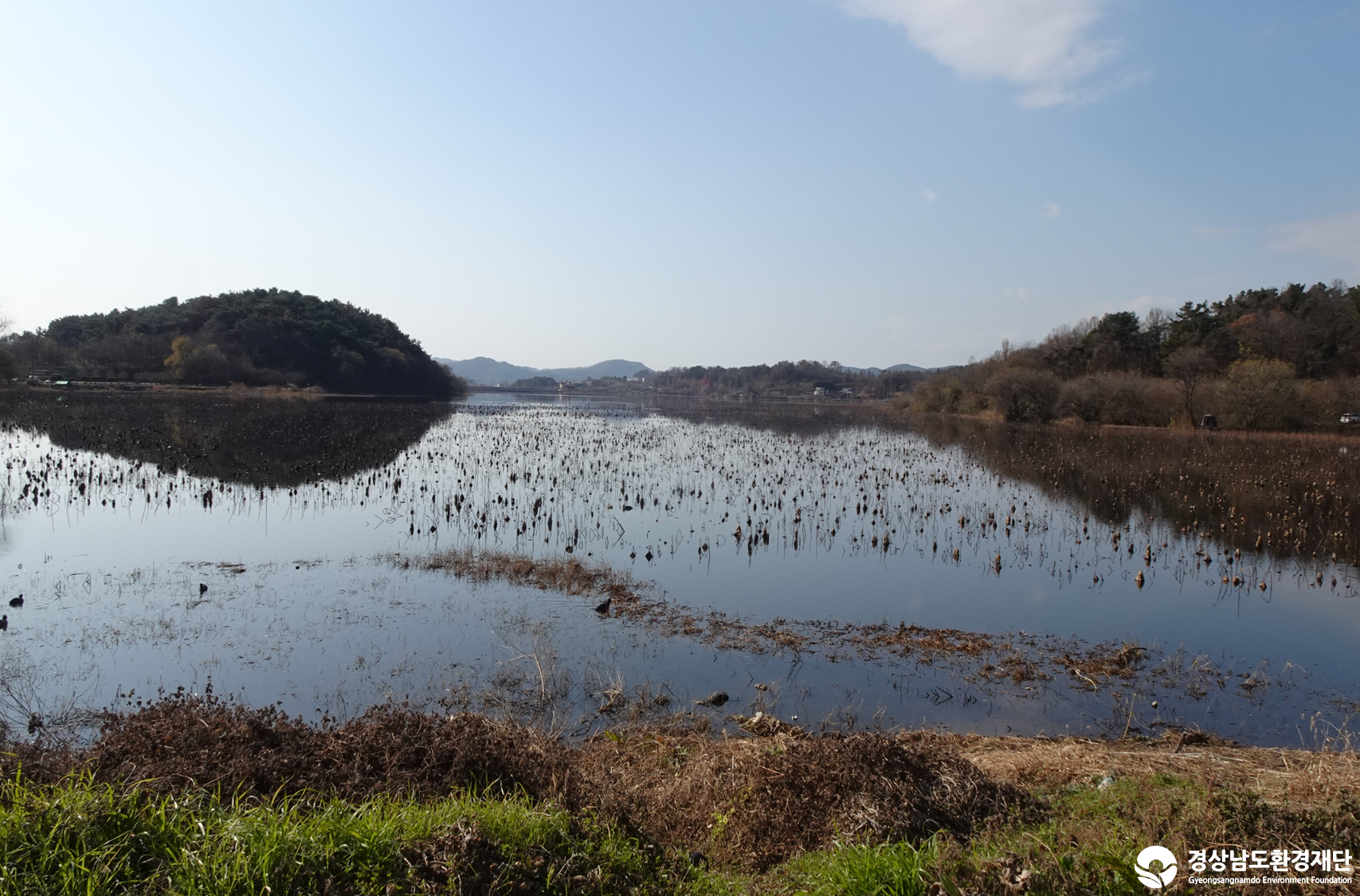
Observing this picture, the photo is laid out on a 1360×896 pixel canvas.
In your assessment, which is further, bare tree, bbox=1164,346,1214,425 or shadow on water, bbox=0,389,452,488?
bare tree, bbox=1164,346,1214,425

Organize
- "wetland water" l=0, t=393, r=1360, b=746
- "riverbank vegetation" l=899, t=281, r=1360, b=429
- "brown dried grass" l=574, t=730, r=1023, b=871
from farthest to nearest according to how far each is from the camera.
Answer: "riverbank vegetation" l=899, t=281, r=1360, b=429 → "wetland water" l=0, t=393, r=1360, b=746 → "brown dried grass" l=574, t=730, r=1023, b=871

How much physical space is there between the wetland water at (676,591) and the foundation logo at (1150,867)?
13.7 ft

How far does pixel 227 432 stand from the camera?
31656 mm

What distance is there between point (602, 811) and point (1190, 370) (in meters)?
57.6

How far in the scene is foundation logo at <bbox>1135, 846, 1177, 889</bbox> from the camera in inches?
115

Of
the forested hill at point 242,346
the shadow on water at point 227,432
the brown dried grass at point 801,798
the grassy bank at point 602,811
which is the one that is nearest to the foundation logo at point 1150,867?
the grassy bank at point 602,811

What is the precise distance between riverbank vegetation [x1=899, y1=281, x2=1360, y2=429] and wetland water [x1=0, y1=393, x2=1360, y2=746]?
23.8m

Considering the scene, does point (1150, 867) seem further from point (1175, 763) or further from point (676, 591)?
point (676, 591)

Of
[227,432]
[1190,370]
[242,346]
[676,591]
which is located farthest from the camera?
[242,346]

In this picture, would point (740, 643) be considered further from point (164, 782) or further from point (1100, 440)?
point (1100, 440)

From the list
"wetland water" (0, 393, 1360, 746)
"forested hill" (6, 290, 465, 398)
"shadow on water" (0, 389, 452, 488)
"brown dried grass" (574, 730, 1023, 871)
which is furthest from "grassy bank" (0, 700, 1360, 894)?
"forested hill" (6, 290, 465, 398)

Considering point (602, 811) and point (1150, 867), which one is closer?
point (1150, 867)

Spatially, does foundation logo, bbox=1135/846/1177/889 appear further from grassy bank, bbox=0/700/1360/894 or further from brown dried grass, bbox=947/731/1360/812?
brown dried grass, bbox=947/731/1360/812

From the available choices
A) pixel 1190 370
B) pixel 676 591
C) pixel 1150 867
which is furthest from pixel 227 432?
pixel 1190 370
